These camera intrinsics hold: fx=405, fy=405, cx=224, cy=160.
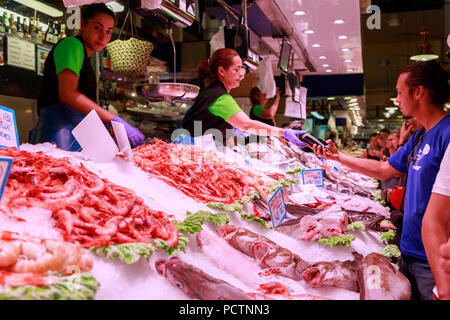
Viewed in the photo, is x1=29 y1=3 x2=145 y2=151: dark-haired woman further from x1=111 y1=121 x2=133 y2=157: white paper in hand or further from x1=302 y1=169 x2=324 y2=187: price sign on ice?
x1=302 y1=169 x2=324 y2=187: price sign on ice

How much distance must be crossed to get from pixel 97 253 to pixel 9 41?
3.45m

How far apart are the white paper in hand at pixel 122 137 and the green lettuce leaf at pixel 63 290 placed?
133cm

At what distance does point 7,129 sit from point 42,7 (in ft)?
9.68

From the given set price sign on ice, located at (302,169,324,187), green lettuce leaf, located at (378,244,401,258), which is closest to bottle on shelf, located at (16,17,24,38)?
price sign on ice, located at (302,169,324,187)

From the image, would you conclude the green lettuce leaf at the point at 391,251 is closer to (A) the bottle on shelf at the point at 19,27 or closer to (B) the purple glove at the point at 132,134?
(B) the purple glove at the point at 132,134

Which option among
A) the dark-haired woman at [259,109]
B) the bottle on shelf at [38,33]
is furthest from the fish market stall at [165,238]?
the dark-haired woman at [259,109]

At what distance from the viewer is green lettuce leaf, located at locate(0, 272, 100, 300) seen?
926 millimetres

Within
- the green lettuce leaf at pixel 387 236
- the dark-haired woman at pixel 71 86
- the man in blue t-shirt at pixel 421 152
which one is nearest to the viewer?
the man in blue t-shirt at pixel 421 152

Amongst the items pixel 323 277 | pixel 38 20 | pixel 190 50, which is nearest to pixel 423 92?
pixel 323 277

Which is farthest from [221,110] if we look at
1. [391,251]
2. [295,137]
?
[391,251]

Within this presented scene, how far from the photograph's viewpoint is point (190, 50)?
27.4ft

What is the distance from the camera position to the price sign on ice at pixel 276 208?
2125 mm

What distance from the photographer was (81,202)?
4.99 ft

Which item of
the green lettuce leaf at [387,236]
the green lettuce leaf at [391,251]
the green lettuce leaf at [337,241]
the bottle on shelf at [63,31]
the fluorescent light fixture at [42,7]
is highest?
the fluorescent light fixture at [42,7]
